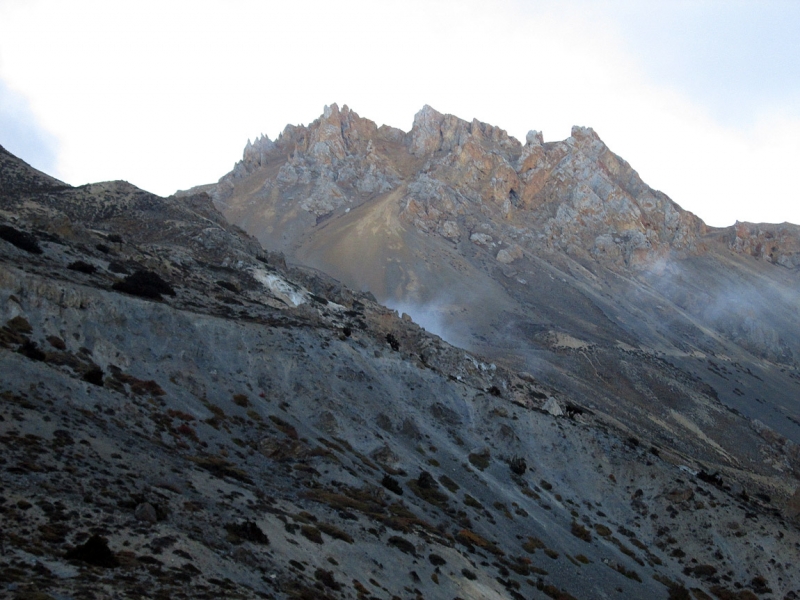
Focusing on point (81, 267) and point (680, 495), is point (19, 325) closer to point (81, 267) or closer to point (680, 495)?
point (81, 267)

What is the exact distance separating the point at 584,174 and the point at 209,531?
194811 mm

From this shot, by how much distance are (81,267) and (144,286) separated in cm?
398

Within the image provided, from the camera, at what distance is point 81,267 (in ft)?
128

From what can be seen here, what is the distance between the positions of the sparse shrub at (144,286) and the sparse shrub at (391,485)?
19.4 meters

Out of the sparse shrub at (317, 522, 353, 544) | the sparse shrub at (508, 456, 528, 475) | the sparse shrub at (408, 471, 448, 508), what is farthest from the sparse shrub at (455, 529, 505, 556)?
the sparse shrub at (508, 456, 528, 475)

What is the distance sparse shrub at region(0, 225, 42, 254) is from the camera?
37250 mm

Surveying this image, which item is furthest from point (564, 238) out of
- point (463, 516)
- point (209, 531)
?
point (209, 531)

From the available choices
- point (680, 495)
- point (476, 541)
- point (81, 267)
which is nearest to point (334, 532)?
point (476, 541)

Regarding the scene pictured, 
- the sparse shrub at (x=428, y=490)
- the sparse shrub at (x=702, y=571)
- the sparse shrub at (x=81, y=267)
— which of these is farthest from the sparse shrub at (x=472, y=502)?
the sparse shrub at (x=81, y=267)

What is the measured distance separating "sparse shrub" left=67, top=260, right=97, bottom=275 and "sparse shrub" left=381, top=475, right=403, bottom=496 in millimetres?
23703

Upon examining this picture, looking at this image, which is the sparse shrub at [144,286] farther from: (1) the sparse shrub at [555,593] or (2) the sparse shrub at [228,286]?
(1) the sparse shrub at [555,593]

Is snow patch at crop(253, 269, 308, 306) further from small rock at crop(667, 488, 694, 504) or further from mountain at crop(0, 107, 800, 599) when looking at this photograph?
small rock at crop(667, 488, 694, 504)

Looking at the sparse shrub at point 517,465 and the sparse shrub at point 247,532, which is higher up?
the sparse shrub at point 247,532

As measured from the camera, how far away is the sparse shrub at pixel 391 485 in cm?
3124
